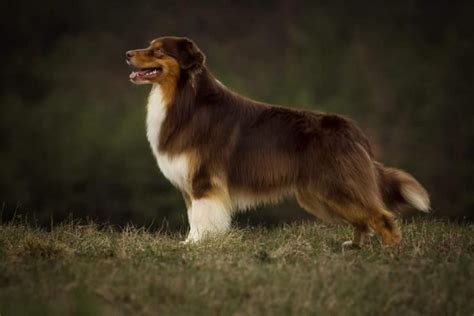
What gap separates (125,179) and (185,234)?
2984 centimetres

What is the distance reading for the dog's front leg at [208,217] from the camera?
1048 cm

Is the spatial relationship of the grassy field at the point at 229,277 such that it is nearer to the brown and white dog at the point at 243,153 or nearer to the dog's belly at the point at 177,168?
the brown and white dog at the point at 243,153

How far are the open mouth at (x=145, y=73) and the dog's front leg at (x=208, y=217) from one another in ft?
4.89

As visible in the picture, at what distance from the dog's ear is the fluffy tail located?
7.65ft

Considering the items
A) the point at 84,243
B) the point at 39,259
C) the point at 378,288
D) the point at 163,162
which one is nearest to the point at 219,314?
the point at 378,288

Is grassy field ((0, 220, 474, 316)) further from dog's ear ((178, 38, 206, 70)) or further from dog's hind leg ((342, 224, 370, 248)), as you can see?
dog's ear ((178, 38, 206, 70))

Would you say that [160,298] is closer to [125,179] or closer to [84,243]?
[84,243]

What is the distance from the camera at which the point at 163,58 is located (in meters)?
10.5

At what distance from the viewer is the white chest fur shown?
10.6 metres

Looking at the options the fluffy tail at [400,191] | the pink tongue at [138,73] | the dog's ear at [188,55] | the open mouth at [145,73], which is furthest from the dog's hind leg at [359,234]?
the pink tongue at [138,73]

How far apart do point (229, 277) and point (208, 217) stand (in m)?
2.35

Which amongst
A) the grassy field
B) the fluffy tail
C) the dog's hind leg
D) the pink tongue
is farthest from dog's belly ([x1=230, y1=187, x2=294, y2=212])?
the pink tongue

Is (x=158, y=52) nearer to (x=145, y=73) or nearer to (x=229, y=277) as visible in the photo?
(x=145, y=73)

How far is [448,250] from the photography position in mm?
9867
